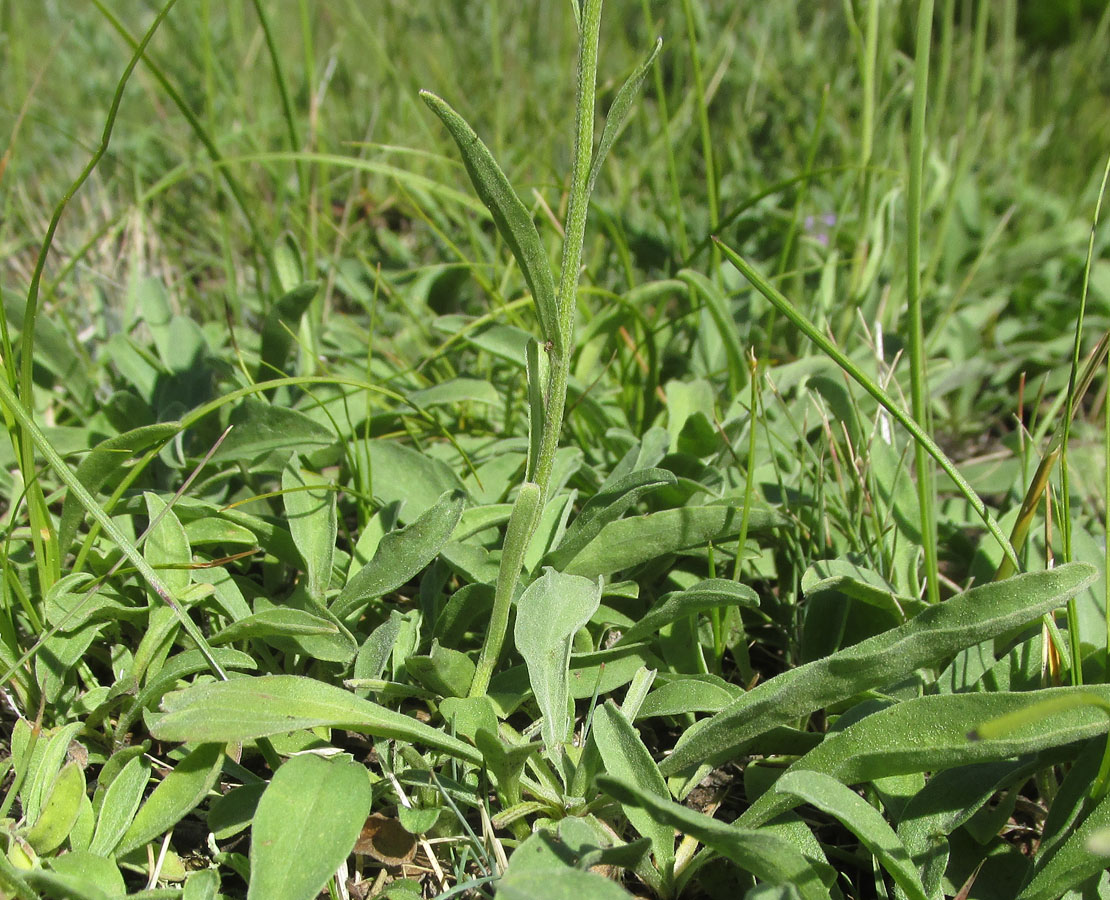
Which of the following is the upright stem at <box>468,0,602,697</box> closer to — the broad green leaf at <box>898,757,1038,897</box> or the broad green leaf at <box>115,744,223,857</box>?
the broad green leaf at <box>115,744,223,857</box>

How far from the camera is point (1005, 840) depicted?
101cm

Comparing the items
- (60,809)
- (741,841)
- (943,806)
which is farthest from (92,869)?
(943,806)

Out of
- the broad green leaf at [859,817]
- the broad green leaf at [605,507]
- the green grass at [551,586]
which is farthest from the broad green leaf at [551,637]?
the broad green leaf at [859,817]

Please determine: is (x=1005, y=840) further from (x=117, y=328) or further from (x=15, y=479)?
(x=117, y=328)

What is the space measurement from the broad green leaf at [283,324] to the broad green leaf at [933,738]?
85 cm

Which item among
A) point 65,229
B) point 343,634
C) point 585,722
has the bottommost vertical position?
point 585,722

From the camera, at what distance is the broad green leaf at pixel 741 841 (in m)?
0.79

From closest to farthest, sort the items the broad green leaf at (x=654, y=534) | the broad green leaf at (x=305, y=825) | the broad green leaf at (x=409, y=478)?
the broad green leaf at (x=305, y=825) → the broad green leaf at (x=654, y=534) → the broad green leaf at (x=409, y=478)

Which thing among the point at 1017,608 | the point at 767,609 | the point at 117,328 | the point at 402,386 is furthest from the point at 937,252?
the point at 117,328

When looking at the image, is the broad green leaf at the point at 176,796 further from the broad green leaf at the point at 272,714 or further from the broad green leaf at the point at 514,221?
the broad green leaf at the point at 514,221

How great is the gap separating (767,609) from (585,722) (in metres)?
0.35

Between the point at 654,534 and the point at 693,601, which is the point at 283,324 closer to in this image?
the point at 654,534

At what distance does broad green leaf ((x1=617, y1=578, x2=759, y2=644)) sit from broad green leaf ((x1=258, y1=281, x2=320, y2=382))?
2.01ft

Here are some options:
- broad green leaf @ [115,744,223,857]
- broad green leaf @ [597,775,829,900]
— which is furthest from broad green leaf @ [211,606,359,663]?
broad green leaf @ [597,775,829,900]
